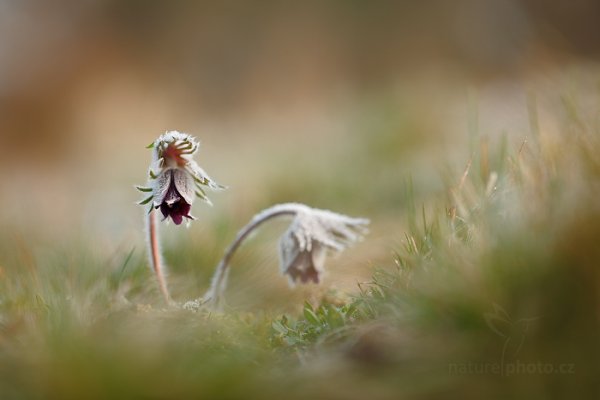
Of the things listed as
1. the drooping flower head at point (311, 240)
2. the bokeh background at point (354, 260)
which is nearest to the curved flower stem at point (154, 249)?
the bokeh background at point (354, 260)

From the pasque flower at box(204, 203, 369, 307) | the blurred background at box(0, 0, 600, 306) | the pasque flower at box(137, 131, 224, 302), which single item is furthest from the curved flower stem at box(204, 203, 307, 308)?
the blurred background at box(0, 0, 600, 306)

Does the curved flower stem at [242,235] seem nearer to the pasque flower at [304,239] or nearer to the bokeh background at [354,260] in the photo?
the pasque flower at [304,239]

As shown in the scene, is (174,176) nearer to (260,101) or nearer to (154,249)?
(154,249)

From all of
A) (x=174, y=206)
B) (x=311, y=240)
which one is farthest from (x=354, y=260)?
(x=174, y=206)

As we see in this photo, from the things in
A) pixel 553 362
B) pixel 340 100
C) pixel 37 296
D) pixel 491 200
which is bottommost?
pixel 553 362

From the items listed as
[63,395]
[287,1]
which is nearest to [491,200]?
[63,395]

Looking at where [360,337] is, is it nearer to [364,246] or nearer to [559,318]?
[559,318]
